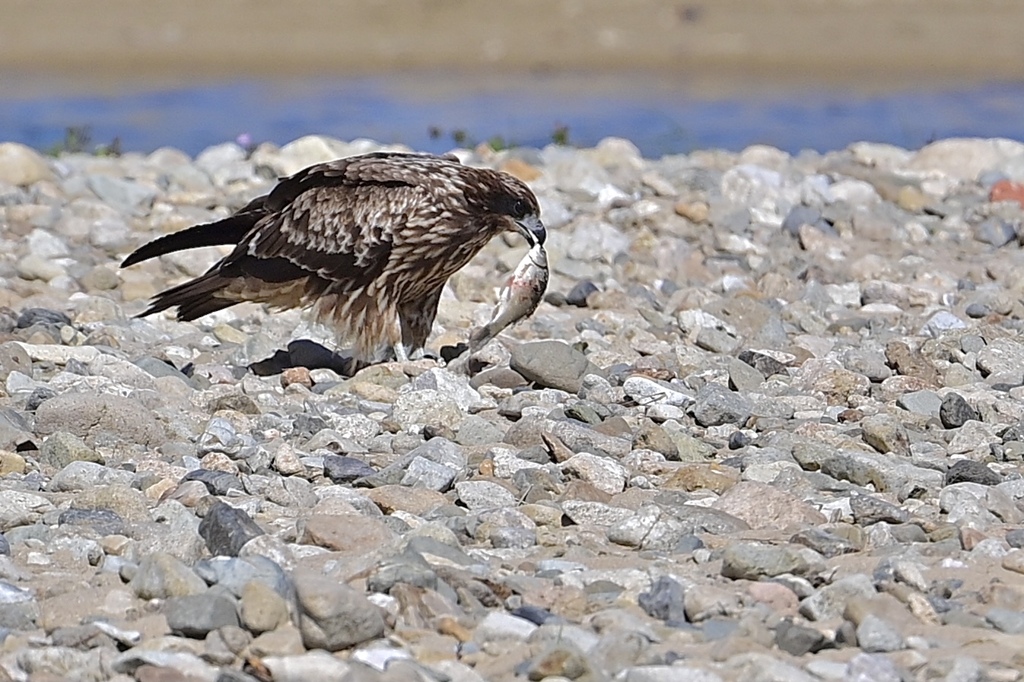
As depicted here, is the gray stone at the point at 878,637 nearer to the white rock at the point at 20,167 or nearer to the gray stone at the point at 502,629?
the gray stone at the point at 502,629

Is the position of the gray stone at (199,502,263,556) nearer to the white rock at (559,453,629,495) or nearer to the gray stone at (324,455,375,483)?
the gray stone at (324,455,375,483)

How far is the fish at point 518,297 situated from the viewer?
6.51 m

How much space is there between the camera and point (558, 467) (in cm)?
506

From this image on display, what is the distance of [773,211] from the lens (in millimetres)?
9742

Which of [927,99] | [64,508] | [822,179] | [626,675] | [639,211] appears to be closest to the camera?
[626,675]

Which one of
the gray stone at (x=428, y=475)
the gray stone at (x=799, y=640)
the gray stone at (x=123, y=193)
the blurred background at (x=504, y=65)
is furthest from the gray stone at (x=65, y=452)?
the blurred background at (x=504, y=65)

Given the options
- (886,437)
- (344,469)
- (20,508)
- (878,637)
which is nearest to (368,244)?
(344,469)

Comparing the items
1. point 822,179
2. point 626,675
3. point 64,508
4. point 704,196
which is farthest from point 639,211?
point 626,675

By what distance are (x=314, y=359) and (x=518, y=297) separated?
0.98 meters

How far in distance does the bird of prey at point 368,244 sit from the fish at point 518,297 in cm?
19

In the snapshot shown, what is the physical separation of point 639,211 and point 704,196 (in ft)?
1.73

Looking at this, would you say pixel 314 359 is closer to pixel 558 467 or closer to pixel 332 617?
pixel 558 467

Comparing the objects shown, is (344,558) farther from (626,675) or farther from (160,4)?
(160,4)

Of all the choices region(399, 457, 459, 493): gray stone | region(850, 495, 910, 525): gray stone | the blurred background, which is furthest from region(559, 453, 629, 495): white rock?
the blurred background
